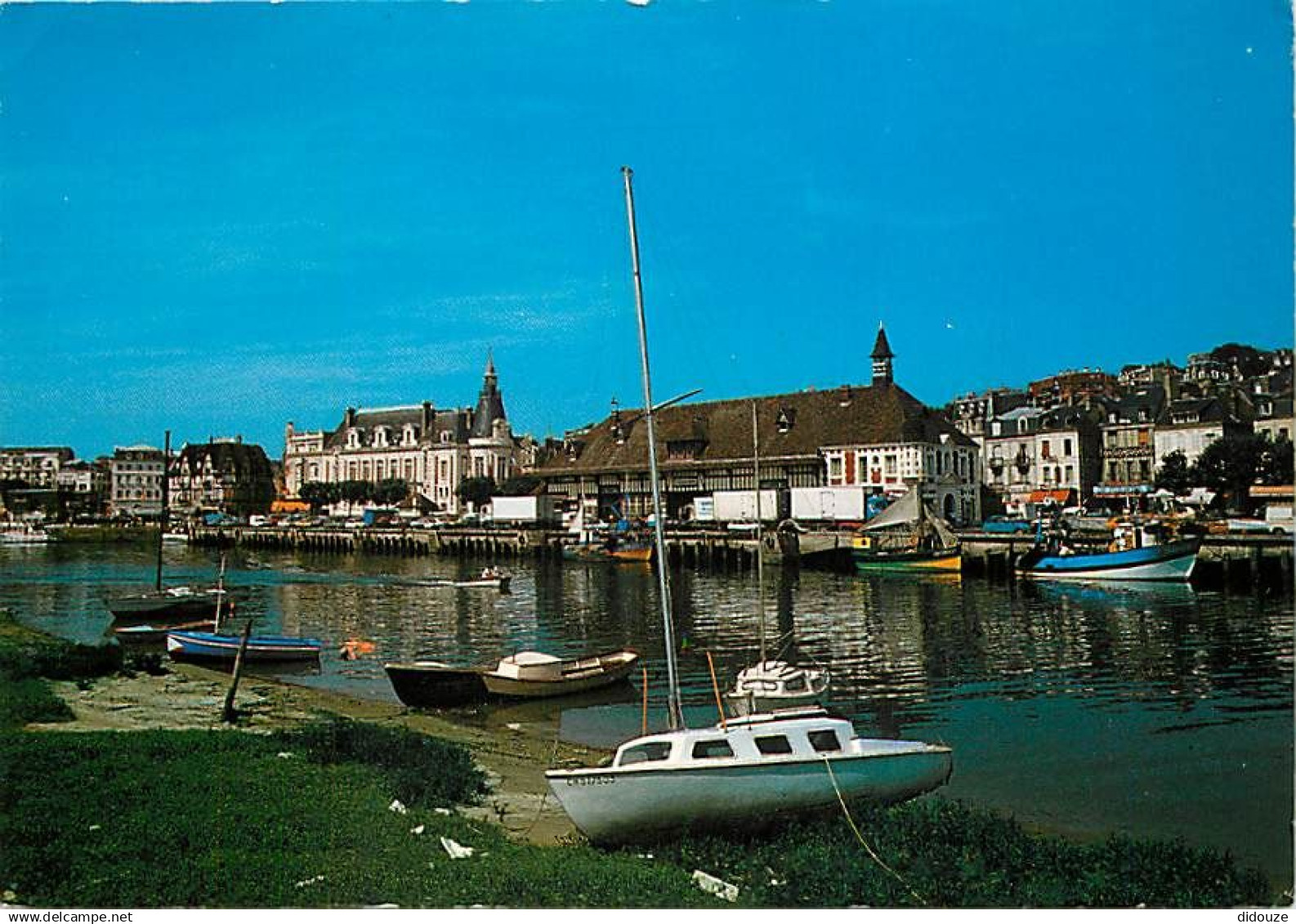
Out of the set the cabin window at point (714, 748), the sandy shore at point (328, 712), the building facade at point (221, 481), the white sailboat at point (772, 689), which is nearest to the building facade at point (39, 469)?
the sandy shore at point (328, 712)

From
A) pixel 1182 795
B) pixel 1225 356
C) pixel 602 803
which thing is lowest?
pixel 1182 795

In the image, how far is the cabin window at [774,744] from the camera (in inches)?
305

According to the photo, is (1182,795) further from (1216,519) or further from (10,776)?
(1216,519)

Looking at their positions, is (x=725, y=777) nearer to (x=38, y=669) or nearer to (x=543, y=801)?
(x=543, y=801)

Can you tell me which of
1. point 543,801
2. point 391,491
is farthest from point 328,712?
point 391,491

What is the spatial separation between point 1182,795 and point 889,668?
23.7 feet

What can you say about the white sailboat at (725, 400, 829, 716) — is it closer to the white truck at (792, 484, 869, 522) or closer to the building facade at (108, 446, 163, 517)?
the white truck at (792, 484, 869, 522)

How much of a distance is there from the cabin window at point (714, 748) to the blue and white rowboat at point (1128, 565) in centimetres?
2411

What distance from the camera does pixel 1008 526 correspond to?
41562 millimetres

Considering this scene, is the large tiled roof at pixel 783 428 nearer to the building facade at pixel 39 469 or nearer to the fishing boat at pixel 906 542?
the fishing boat at pixel 906 542

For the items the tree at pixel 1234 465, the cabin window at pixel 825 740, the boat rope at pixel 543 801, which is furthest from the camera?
the tree at pixel 1234 465

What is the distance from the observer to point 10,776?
27.2 ft

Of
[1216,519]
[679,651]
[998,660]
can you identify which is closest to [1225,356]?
[998,660]

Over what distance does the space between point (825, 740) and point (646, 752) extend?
130 cm
